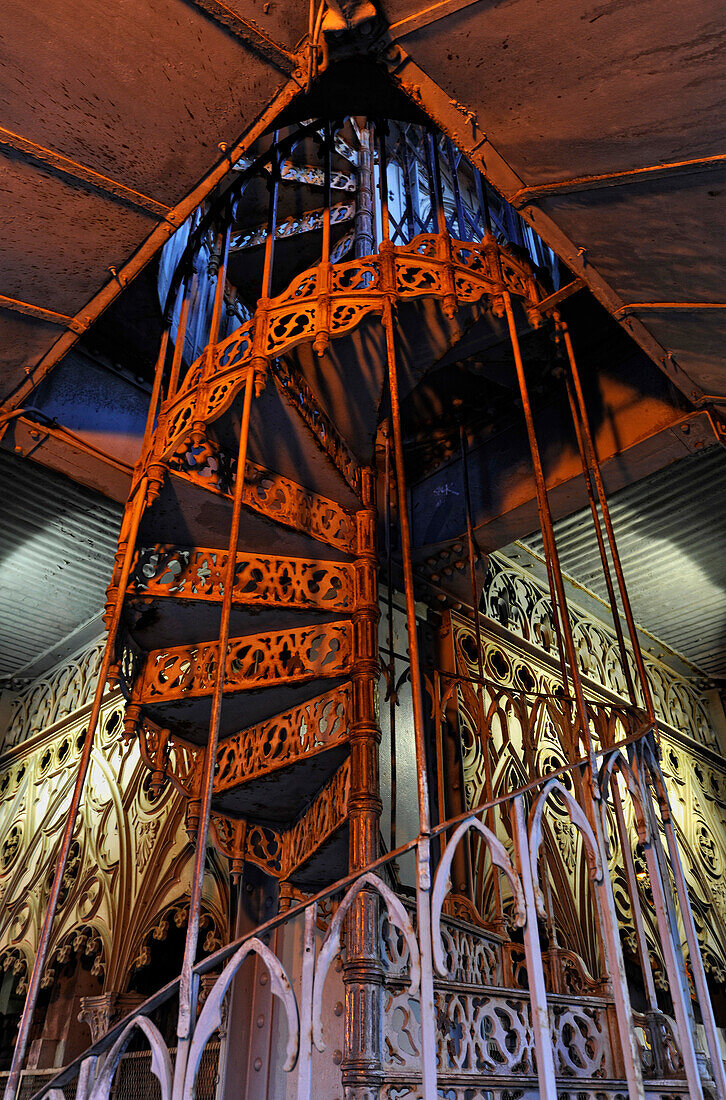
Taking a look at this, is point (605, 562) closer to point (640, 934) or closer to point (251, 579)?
point (640, 934)

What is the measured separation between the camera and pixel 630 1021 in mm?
1856

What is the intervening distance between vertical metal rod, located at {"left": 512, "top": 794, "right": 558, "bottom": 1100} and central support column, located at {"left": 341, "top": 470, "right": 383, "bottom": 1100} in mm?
915

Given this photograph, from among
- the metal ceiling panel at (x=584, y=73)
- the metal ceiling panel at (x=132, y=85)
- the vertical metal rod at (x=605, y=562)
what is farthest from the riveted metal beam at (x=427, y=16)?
the vertical metal rod at (x=605, y=562)

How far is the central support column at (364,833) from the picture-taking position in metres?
2.63

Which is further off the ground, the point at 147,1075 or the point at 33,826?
the point at 33,826

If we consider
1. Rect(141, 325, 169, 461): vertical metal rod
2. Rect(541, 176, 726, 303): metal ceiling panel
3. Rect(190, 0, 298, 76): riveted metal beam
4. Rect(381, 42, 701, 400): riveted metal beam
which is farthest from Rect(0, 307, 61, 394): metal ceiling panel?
Rect(541, 176, 726, 303): metal ceiling panel

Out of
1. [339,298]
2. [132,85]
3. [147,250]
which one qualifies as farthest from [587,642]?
[132,85]

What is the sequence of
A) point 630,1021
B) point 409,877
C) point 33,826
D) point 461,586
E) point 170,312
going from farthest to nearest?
point 33,826
point 461,586
point 170,312
point 409,877
point 630,1021

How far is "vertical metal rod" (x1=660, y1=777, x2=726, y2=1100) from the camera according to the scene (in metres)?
2.04

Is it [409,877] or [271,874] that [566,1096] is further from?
[271,874]

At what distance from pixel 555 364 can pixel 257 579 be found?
211cm

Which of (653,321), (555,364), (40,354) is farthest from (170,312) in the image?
(653,321)

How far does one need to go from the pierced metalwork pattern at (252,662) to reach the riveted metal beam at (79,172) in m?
1.86

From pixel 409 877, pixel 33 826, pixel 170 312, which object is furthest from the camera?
pixel 33 826
